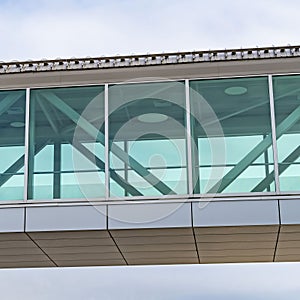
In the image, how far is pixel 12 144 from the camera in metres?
12.9

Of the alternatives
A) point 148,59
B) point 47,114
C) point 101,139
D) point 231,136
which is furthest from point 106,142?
point 231,136

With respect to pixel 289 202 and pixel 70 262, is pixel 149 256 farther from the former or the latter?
pixel 289 202

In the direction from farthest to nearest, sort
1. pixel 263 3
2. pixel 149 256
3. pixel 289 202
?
pixel 263 3, pixel 149 256, pixel 289 202

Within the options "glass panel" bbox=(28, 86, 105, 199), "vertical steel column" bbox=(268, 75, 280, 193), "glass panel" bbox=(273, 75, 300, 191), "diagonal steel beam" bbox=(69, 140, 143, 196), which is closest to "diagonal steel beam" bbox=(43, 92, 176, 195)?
"glass panel" bbox=(28, 86, 105, 199)

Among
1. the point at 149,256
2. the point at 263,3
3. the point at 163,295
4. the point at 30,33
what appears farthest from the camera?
the point at 163,295

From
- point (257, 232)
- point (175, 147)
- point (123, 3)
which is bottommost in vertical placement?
point (257, 232)

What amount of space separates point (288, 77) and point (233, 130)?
43.3 inches

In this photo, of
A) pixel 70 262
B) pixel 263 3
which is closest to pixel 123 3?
pixel 263 3

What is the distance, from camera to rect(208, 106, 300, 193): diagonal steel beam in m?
12.4

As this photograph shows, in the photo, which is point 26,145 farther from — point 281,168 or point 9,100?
point 281,168

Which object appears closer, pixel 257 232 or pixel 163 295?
pixel 257 232

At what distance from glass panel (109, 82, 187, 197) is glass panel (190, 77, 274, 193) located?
0.24 m

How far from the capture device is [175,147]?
41.4ft

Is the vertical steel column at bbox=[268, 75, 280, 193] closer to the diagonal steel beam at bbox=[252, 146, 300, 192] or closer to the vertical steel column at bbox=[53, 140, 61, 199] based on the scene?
the diagonal steel beam at bbox=[252, 146, 300, 192]
